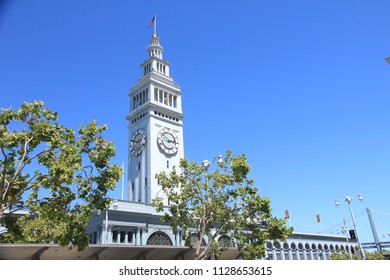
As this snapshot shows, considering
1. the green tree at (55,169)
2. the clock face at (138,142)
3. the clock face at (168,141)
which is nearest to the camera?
the green tree at (55,169)

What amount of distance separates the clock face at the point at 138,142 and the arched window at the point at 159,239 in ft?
78.9

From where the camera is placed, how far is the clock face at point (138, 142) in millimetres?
73694

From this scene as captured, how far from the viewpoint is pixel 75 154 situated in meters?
17.3

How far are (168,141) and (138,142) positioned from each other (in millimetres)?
6830

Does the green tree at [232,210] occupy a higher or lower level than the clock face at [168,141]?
lower

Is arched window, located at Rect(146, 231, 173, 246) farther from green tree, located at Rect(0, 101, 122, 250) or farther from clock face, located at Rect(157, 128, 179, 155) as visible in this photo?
green tree, located at Rect(0, 101, 122, 250)

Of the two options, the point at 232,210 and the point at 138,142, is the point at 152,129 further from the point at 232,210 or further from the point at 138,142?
the point at 232,210

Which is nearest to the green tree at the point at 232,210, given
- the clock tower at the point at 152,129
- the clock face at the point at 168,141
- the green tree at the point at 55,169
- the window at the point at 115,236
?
the green tree at the point at 55,169

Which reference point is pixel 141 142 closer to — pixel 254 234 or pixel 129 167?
pixel 129 167

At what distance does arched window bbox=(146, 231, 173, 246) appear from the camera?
52619 millimetres

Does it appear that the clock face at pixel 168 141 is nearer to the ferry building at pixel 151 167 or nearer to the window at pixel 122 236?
the ferry building at pixel 151 167

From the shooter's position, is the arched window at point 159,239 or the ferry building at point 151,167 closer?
the ferry building at point 151,167

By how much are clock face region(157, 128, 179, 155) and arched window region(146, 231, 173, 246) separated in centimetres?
2334
